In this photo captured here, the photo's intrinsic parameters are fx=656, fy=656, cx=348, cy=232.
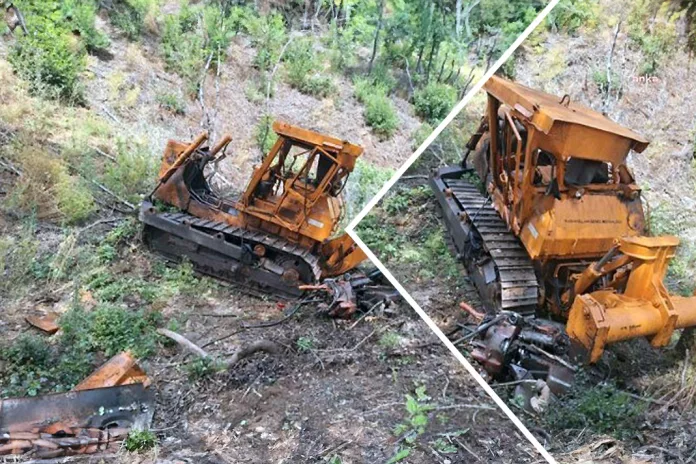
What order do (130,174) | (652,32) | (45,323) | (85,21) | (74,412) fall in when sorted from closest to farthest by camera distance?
(652,32)
(74,412)
(45,323)
(130,174)
(85,21)

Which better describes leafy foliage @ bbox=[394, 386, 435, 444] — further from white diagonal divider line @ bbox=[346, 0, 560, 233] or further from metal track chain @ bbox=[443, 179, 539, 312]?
white diagonal divider line @ bbox=[346, 0, 560, 233]

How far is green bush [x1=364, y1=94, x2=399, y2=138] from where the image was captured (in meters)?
6.51

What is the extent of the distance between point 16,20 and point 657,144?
10.8m

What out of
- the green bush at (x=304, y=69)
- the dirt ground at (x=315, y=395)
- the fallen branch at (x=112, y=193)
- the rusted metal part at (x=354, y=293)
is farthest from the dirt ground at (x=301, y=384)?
the green bush at (x=304, y=69)

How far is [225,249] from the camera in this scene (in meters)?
6.45

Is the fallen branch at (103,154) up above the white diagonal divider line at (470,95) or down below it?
below

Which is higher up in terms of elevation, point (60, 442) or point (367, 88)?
point (367, 88)

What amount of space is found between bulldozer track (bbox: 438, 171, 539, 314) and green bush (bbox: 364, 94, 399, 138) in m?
4.57

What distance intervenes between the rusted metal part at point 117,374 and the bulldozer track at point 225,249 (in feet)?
6.51

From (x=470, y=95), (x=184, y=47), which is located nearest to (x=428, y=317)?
(x=470, y=95)

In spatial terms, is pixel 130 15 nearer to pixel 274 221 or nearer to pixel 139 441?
pixel 274 221

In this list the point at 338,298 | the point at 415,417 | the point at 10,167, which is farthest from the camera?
the point at 10,167

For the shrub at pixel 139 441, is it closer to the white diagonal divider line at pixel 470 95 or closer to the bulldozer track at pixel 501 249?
the white diagonal divider line at pixel 470 95

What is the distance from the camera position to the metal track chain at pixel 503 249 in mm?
1422
